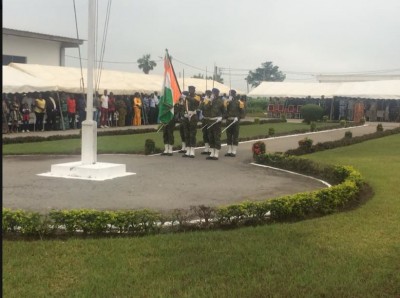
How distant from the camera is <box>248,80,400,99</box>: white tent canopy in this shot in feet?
112

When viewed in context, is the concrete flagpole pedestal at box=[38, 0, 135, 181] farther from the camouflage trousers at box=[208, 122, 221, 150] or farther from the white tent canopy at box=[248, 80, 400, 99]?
the white tent canopy at box=[248, 80, 400, 99]

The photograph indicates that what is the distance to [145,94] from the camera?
86.6ft

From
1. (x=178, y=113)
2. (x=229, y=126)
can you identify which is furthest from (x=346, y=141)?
(x=178, y=113)

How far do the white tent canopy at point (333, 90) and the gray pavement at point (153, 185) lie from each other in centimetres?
2441

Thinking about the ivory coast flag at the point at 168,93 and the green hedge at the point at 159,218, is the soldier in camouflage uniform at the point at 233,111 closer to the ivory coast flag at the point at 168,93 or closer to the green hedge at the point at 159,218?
the ivory coast flag at the point at 168,93

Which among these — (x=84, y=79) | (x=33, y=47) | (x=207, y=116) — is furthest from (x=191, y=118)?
(x=33, y=47)

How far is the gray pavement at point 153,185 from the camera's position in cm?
724

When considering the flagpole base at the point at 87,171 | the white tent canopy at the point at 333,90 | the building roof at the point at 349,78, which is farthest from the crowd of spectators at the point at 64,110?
the building roof at the point at 349,78

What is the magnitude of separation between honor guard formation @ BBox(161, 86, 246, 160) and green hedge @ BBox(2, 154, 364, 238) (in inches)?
238

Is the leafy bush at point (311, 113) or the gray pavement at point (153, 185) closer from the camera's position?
the gray pavement at point (153, 185)

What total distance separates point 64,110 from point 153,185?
13.9 m

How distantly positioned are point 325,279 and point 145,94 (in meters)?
22.8

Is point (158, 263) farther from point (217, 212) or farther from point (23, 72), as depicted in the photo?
point (23, 72)

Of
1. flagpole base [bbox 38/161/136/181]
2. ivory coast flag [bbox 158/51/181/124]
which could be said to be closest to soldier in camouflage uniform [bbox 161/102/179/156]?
ivory coast flag [bbox 158/51/181/124]
